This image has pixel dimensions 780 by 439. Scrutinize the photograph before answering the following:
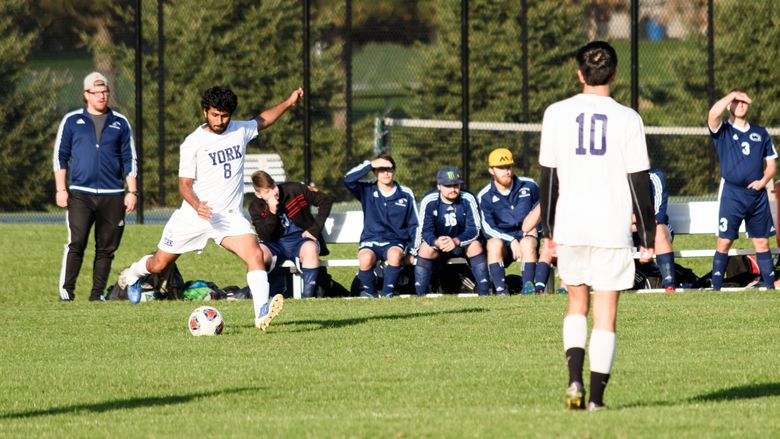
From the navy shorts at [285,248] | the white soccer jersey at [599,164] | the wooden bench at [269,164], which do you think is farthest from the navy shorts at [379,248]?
the white soccer jersey at [599,164]

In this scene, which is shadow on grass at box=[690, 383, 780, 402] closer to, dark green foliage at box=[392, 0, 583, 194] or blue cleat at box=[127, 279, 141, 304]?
blue cleat at box=[127, 279, 141, 304]

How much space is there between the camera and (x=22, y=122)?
20.8 metres

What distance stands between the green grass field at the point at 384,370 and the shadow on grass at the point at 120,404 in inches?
0.8

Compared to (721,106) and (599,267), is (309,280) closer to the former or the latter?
(721,106)

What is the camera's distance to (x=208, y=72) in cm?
2195

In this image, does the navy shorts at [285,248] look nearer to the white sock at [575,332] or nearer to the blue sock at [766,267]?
the blue sock at [766,267]

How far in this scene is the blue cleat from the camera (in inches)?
540

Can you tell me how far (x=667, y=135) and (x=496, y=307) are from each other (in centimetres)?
1022

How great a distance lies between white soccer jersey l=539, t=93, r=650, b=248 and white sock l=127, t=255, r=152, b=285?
665cm

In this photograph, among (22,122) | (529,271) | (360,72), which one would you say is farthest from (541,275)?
(22,122)

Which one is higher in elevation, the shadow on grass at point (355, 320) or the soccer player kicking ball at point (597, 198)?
the soccer player kicking ball at point (597, 198)

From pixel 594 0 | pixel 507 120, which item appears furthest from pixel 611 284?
pixel 594 0

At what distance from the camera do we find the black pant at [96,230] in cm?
1445

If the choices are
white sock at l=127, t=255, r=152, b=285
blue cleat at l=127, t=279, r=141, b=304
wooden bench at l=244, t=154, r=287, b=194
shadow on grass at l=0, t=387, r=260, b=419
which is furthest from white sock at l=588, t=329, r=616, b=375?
wooden bench at l=244, t=154, r=287, b=194
